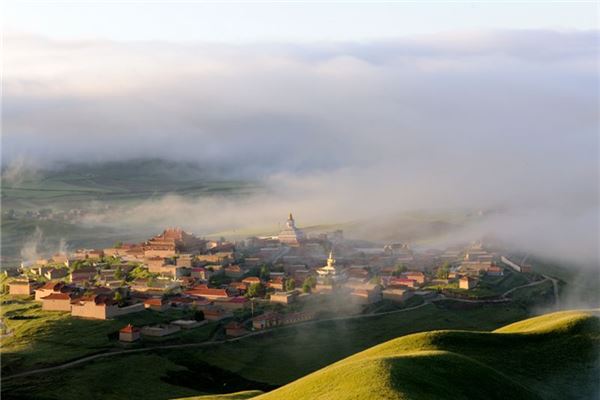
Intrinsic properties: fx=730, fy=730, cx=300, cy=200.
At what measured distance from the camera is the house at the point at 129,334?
94.7 metres

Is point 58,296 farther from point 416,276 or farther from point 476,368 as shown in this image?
point 476,368

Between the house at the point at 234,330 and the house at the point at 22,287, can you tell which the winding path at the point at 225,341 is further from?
the house at the point at 22,287

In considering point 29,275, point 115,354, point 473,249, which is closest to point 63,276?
point 29,275

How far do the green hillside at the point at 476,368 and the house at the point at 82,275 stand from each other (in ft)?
247

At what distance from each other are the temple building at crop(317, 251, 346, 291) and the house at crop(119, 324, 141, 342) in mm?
38280

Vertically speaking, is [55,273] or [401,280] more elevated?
[55,273]

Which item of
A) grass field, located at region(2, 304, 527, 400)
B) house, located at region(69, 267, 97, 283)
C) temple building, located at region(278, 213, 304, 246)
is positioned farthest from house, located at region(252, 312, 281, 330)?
temple building, located at region(278, 213, 304, 246)

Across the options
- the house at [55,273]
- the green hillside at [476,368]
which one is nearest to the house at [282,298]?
the house at [55,273]

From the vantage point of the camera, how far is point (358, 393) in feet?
155

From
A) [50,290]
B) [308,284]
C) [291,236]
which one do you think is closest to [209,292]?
[308,284]

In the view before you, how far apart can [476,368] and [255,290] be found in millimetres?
68887

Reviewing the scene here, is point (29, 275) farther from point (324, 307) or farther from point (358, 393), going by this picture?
point (358, 393)

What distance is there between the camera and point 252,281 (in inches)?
5064

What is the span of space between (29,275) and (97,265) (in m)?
12.4
